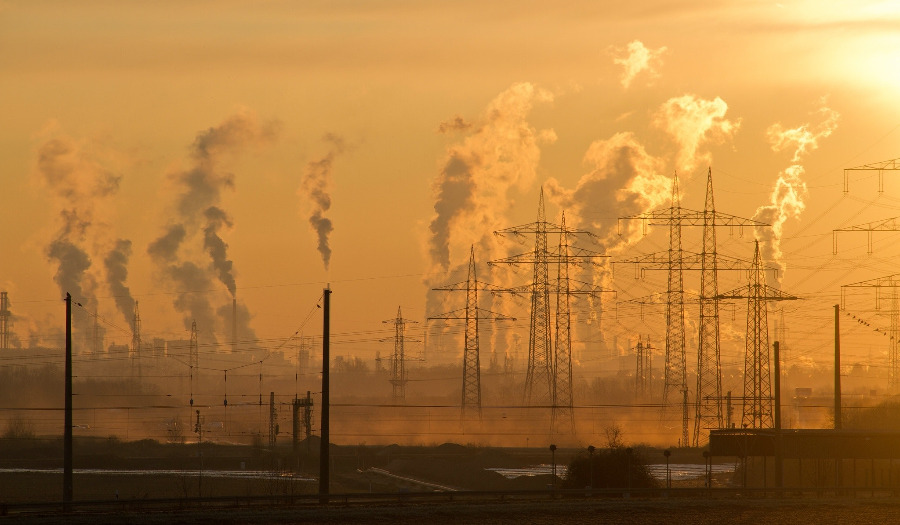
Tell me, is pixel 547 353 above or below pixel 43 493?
above

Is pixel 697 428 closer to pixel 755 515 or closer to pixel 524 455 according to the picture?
pixel 524 455

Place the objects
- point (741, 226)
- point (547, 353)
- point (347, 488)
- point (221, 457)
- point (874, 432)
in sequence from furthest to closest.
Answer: point (547, 353) < point (221, 457) < point (741, 226) < point (347, 488) < point (874, 432)

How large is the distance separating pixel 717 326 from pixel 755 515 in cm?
5194

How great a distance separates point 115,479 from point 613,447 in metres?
31.8

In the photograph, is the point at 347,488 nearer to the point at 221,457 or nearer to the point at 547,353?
the point at 221,457

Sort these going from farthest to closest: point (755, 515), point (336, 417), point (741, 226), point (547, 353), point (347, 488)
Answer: point (336, 417)
point (547, 353)
point (741, 226)
point (347, 488)
point (755, 515)

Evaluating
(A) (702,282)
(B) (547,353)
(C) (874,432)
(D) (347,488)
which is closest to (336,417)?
(B) (547,353)

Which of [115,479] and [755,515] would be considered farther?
[115,479]

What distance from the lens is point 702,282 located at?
317 feet

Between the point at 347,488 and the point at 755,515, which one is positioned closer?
the point at 755,515

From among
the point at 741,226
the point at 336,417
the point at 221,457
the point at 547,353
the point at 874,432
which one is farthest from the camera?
the point at 336,417

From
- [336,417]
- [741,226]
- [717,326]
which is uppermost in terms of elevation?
[741,226]

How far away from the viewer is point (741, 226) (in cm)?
9350

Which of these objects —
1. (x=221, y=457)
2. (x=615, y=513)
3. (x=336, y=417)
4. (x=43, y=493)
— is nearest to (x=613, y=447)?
(x=615, y=513)
